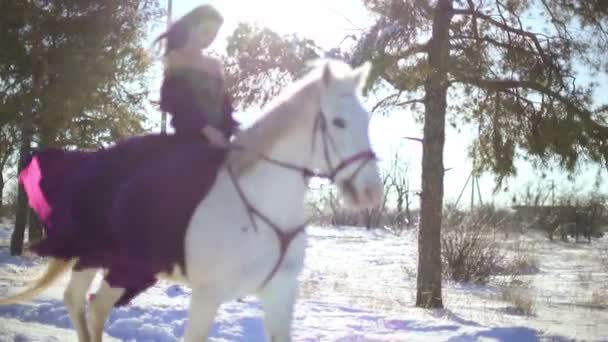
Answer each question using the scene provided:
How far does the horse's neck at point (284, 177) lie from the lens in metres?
2.90

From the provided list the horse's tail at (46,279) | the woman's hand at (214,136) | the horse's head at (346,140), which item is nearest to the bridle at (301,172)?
the horse's head at (346,140)

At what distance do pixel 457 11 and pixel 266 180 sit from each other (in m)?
6.00

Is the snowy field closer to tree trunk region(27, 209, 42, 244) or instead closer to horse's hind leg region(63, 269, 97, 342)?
horse's hind leg region(63, 269, 97, 342)

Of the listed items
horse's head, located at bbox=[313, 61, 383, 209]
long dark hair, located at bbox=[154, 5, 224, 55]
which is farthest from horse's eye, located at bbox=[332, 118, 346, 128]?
long dark hair, located at bbox=[154, 5, 224, 55]

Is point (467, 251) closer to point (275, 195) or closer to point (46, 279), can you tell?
point (46, 279)

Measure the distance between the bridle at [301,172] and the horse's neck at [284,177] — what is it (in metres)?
0.02

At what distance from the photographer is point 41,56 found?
1174 centimetres

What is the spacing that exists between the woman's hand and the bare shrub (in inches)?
339

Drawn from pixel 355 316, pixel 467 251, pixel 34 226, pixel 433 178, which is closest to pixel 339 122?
pixel 355 316

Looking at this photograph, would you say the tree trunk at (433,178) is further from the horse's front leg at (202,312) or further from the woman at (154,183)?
the horse's front leg at (202,312)

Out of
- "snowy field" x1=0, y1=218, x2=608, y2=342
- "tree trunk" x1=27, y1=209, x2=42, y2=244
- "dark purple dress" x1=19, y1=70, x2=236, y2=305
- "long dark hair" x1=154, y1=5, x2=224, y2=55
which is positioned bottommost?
"snowy field" x1=0, y1=218, x2=608, y2=342

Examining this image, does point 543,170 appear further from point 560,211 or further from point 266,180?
point 560,211

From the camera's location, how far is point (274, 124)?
2.92 m

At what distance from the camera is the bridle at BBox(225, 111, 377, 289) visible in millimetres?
2641
